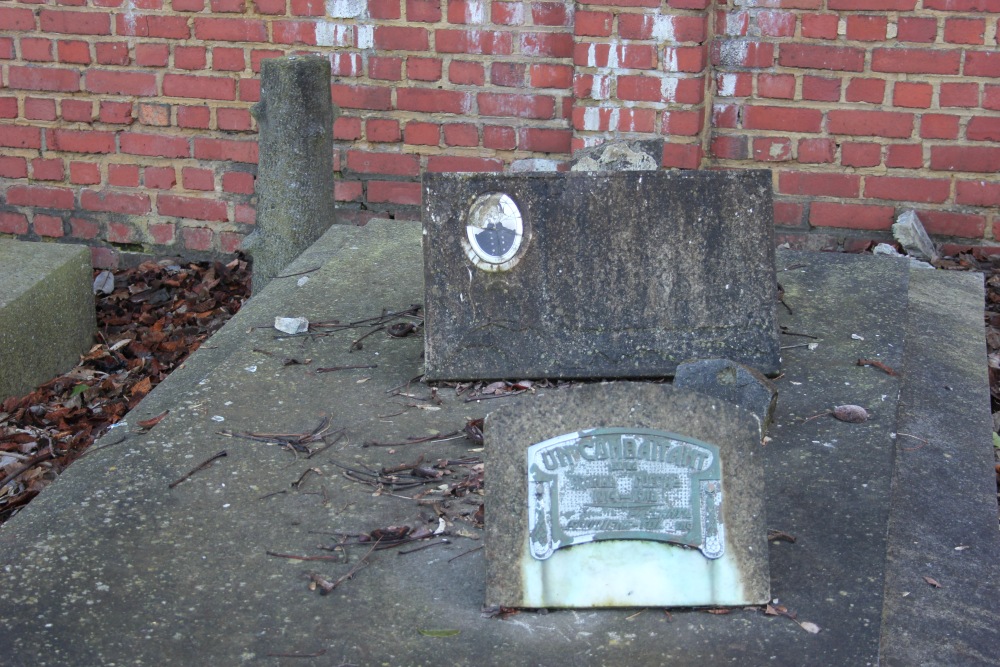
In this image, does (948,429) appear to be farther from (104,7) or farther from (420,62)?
(104,7)

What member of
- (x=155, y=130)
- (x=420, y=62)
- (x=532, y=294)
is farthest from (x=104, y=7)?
(x=532, y=294)

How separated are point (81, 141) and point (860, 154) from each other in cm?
310

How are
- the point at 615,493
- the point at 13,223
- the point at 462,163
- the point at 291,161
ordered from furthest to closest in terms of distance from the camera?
the point at 13,223 → the point at 462,163 → the point at 291,161 → the point at 615,493

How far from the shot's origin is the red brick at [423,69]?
14.6 ft

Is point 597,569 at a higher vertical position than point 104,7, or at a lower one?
lower

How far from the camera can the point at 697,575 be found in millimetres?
2064

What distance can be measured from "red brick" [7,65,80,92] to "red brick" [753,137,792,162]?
2734 mm

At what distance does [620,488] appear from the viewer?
209 centimetres

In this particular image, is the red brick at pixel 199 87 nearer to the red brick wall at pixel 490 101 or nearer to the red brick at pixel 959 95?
the red brick wall at pixel 490 101

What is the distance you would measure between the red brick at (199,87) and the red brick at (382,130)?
0.57 m

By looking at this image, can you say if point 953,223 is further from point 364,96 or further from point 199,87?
point 199,87

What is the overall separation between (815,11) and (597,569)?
280 centimetres

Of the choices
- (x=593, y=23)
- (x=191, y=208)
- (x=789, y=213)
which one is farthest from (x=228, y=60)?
(x=789, y=213)

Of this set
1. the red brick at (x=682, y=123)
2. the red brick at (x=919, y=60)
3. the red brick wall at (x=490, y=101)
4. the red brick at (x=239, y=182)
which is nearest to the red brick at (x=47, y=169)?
the red brick wall at (x=490, y=101)
